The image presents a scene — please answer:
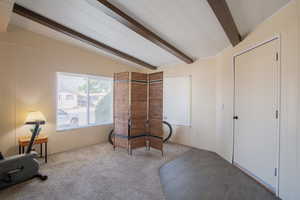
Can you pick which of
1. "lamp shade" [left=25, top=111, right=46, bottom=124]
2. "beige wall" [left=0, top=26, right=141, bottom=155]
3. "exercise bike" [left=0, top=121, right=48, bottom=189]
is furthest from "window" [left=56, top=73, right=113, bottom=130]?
"exercise bike" [left=0, top=121, right=48, bottom=189]

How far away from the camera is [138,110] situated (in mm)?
3984

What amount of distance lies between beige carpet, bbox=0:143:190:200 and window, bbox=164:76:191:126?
46.9 inches

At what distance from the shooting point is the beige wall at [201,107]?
13.7 feet

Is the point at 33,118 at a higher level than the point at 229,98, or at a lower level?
lower

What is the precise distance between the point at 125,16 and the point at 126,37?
3.00ft

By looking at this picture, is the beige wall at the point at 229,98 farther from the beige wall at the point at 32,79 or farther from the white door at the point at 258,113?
the beige wall at the point at 32,79

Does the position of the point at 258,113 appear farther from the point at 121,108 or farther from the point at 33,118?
the point at 33,118

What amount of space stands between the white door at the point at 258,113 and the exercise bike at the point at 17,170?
3.59 m

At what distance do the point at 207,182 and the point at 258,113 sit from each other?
A: 4.76ft

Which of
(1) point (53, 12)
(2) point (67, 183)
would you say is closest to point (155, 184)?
(2) point (67, 183)

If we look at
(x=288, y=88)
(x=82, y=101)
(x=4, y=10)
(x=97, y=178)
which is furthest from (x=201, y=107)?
(x=4, y=10)

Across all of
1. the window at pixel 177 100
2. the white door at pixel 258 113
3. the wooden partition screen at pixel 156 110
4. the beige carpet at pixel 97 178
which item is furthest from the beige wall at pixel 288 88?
the window at pixel 177 100

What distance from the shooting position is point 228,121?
3.50 meters

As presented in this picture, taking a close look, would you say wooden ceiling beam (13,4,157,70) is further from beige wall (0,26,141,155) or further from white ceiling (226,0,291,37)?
white ceiling (226,0,291,37)
